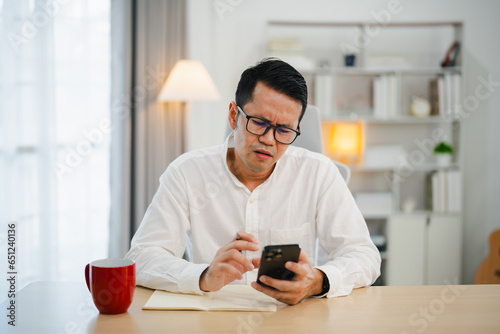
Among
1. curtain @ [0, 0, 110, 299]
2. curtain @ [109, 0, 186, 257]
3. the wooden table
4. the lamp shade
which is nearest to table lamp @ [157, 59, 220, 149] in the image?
the lamp shade

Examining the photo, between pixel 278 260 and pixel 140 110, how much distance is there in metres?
2.36

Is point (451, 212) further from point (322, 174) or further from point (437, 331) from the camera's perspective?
point (437, 331)

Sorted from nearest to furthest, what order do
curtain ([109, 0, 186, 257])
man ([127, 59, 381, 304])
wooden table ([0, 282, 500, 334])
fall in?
wooden table ([0, 282, 500, 334]), man ([127, 59, 381, 304]), curtain ([109, 0, 186, 257])

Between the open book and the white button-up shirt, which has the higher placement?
the white button-up shirt

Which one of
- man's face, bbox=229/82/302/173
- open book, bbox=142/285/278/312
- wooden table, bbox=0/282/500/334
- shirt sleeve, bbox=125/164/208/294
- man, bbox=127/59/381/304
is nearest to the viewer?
wooden table, bbox=0/282/500/334

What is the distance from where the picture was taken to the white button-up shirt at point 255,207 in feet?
4.74

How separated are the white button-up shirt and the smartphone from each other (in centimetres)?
36

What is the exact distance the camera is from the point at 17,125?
2.15 metres

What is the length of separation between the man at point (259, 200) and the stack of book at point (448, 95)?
219 centimetres

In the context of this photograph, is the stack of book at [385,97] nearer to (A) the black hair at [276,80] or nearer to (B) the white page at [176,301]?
(A) the black hair at [276,80]

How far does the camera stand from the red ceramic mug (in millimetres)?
978

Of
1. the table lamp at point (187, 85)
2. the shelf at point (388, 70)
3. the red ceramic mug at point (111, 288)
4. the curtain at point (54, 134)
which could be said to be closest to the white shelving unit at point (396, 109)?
the shelf at point (388, 70)

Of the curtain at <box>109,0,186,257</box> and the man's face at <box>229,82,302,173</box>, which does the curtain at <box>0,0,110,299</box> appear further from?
the man's face at <box>229,82,302,173</box>

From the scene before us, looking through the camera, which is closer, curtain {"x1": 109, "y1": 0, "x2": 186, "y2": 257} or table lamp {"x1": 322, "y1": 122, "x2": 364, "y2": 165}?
curtain {"x1": 109, "y1": 0, "x2": 186, "y2": 257}
